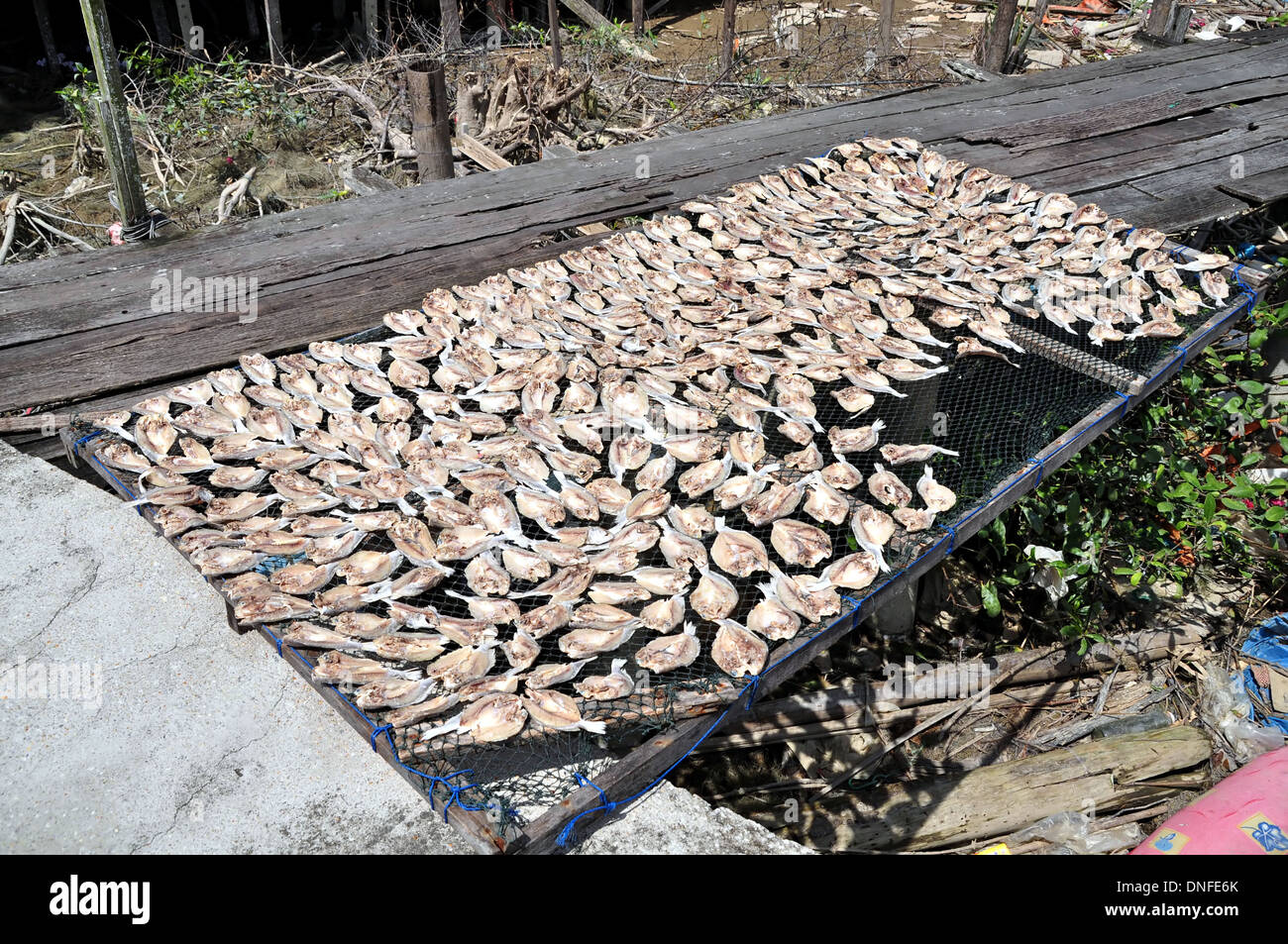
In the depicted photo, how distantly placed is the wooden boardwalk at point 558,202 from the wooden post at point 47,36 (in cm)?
739

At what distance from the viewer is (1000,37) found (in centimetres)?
828

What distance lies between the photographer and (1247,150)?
239 inches

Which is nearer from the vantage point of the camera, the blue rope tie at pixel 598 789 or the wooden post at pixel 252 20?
the blue rope tie at pixel 598 789

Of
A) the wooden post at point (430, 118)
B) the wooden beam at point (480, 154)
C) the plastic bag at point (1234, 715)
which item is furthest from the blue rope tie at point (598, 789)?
the wooden beam at point (480, 154)

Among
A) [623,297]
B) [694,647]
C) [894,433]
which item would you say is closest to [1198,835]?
[894,433]

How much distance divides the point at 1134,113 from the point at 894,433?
467 centimetres

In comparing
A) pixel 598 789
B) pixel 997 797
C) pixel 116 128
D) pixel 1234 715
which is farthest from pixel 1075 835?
pixel 116 128

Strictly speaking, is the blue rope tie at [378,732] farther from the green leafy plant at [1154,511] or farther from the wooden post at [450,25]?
the wooden post at [450,25]

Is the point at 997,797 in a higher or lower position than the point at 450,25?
lower

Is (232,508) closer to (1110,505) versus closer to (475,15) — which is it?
(1110,505)

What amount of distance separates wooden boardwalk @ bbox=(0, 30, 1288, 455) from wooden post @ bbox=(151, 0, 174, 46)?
7316 millimetres

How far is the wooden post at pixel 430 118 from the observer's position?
5680 mm

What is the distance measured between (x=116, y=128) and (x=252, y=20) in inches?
294

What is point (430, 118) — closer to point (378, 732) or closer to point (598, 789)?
point (378, 732)
